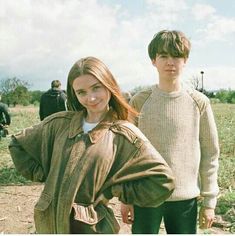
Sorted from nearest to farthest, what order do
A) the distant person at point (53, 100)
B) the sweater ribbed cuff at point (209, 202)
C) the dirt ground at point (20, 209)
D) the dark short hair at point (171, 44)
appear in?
the dark short hair at point (171, 44), the sweater ribbed cuff at point (209, 202), the dirt ground at point (20, 209), the distant person at point (53, 100)

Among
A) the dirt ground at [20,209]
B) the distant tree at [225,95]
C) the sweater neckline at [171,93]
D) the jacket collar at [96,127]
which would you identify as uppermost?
the sweater neckline at [171,93]

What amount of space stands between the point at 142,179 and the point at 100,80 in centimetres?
41

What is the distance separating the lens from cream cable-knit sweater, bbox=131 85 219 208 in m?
2.07

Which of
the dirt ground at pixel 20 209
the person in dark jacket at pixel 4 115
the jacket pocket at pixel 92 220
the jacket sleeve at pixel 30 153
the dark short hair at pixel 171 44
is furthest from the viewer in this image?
the person in dark jacket at pixel 4 115

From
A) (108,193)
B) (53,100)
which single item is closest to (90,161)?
(108,193)

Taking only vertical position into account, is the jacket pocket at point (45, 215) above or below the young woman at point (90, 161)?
below

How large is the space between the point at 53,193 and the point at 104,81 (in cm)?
46

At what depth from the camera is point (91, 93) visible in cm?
167

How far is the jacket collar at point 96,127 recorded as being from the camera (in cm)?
165

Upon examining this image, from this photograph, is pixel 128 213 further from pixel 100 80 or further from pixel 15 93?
pixel 15 93

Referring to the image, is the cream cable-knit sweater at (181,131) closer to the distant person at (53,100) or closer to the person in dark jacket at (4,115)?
the distant person at (53,100)

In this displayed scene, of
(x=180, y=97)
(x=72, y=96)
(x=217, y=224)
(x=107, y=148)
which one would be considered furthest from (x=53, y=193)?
(x=217, y=224)

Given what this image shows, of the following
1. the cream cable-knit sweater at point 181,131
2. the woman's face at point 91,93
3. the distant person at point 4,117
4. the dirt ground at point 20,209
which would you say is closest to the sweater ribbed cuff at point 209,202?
the cream cable-knit sweater at point 181,131

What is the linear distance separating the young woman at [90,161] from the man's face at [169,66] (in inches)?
15.6
